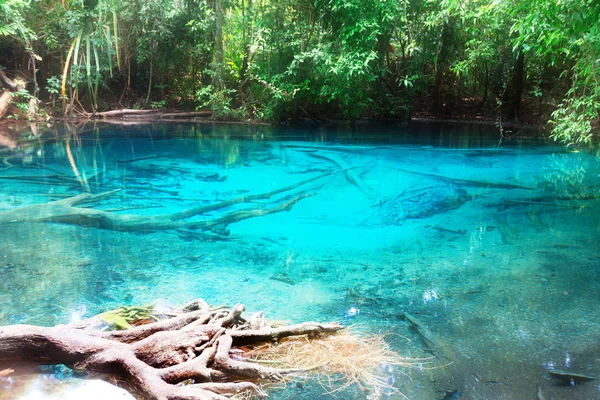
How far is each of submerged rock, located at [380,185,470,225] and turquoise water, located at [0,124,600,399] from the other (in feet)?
0.11

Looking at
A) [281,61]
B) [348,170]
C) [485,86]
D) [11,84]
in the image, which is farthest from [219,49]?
[485,86]

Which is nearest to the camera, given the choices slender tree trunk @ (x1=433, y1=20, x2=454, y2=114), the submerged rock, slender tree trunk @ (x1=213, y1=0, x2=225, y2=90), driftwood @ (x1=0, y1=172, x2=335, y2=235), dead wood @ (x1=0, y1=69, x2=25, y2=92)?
driftwood @ (x1=0, y1=172, x2=335, y2=235)

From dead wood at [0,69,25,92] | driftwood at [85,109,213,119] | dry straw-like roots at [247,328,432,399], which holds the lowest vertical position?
dry straw-like roots at [247,328,432,399]

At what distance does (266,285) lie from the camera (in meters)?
3.31

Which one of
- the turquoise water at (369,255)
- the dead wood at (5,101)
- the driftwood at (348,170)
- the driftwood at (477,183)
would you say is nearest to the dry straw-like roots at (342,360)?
the turquoise water at (369,255)

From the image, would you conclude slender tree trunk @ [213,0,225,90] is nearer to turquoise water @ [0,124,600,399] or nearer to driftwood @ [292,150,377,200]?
driftwood @ [292,150,377,200]

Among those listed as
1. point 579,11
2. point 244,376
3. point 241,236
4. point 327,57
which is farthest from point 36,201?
point 327,57

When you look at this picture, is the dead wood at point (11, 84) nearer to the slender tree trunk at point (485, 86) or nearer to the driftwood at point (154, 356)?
the driftwood at point (154, 356)

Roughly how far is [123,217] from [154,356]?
306 centimetres

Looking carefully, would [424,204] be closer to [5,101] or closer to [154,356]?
[154,356]

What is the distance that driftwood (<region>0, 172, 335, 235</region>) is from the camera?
15.1 feet

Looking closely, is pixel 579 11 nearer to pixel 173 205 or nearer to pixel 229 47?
pixel 173 205

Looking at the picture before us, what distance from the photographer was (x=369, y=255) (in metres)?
3.97

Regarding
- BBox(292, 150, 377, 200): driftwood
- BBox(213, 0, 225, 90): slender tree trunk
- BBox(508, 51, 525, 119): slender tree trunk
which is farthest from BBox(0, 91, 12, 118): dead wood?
BBox(508, 51, 525, 119): slender tree trunk
